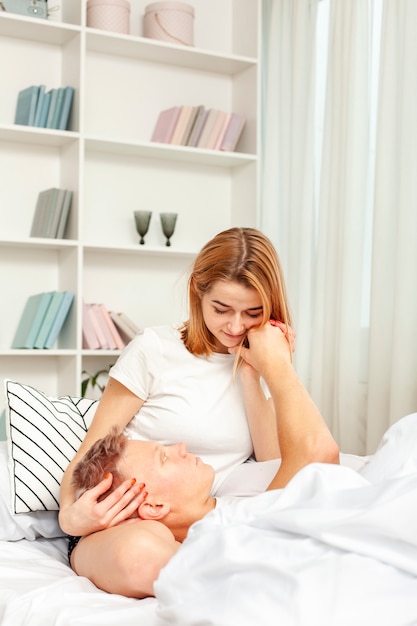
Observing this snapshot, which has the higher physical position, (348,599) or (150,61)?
(150,61)

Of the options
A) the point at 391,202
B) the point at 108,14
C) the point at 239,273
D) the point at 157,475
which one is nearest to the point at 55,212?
the point at 108,14

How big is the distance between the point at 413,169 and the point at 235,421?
152 cm

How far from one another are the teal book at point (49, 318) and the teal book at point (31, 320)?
0.05 feet

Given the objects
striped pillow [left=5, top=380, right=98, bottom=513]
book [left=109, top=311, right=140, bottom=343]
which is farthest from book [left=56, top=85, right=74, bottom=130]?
striped pillow [left=5, top=380, right=98, bottom=513]

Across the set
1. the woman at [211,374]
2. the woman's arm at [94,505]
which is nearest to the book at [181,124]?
the woman at [211,374]

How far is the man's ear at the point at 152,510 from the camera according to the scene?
1.62 m

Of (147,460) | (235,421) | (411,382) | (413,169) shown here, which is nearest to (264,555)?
(147,460)

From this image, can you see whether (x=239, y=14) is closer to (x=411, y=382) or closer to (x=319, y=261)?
(x=319, y=261)

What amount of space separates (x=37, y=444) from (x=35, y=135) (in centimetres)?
191

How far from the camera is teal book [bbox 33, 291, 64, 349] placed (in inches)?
141

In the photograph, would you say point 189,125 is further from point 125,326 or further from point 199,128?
point 125,326

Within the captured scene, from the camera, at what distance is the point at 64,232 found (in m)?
3.72

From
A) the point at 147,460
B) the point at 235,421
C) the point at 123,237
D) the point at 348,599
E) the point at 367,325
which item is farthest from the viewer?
the point at 123,237

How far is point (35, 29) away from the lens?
3627 millimetres
